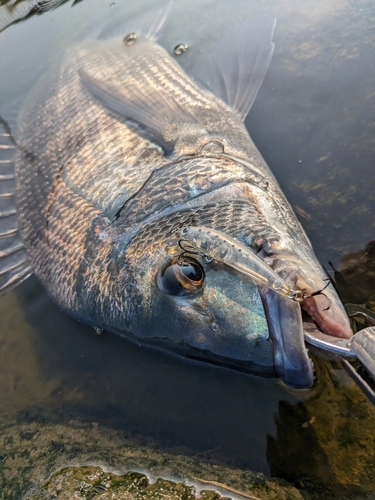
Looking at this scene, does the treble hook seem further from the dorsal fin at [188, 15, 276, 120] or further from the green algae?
the dorsal fin at [188, 15, 276, 120]

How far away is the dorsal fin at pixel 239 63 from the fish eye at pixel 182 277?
2227mm

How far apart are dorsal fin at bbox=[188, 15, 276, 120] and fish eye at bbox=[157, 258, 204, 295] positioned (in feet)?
7.31

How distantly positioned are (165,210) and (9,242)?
1.72 metres

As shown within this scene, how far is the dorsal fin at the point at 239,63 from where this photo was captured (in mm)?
3977

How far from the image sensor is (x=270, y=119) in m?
3.76

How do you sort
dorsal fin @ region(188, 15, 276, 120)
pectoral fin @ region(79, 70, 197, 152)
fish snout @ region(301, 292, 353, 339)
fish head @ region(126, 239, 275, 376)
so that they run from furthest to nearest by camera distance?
dorsal fin @ region(188, 15, 276, 120), pectoral fin @ region(79, 70, 197, 152), fish head @ region(126, 239, 275, 376), fish snout @ region(301, 292, 353, 339)

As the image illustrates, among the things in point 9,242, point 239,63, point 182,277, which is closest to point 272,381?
point 182,277

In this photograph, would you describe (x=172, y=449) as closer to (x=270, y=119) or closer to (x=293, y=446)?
(x=293, y=446)

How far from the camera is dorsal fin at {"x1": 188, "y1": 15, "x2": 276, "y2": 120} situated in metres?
3.98

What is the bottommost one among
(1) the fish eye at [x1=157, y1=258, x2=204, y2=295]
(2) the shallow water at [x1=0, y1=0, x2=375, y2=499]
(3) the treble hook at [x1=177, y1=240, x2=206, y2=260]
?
(2) the shallow water at [x1=0, y1=0, x2=375, y2=499]

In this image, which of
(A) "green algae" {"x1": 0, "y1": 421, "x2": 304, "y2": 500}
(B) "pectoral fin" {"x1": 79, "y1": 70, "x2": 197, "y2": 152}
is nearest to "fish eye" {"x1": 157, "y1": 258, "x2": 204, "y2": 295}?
(A) "green algae" {"x1": 0, "y1": 421, "x2": 304, "y2": 500}

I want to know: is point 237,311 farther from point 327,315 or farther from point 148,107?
point 148,107

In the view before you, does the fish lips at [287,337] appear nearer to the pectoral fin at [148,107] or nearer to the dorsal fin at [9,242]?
the pectoral fin at [148,107]

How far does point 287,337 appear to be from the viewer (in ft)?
5.81
